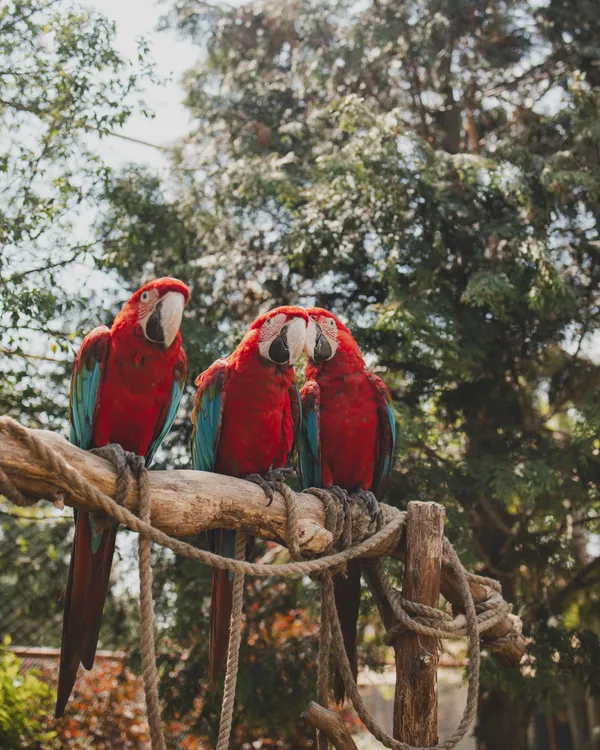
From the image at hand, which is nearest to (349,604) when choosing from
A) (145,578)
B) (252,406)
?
(252,406)

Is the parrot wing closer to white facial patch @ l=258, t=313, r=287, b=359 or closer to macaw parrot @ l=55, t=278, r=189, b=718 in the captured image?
macaw parrot @ l=55, t=278, r=189, b=718

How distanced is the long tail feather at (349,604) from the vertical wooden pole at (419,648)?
9.0 inches

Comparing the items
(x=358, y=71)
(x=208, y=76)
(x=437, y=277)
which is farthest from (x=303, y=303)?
(x=208, y=76)

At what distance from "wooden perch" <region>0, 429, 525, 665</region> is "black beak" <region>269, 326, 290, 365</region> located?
1.66 feet

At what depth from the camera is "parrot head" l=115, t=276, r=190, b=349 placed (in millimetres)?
2242

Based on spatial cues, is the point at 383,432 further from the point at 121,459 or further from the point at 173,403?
the point at 121,459

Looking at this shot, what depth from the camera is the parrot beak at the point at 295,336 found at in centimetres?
242

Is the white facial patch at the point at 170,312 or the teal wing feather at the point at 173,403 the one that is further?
the teal wing feather at the point at 173,403

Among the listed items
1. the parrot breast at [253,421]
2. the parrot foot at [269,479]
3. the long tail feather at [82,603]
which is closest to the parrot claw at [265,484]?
the parrot foot at [269,479]

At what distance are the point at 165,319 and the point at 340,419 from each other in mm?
877

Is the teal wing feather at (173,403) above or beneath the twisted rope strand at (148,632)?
above

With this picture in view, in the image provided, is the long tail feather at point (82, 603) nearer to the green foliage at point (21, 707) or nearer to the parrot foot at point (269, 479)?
the parrot foot at point (269, 479)

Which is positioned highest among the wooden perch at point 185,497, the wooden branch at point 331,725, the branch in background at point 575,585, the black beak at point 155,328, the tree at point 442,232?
the tree at point 442,232

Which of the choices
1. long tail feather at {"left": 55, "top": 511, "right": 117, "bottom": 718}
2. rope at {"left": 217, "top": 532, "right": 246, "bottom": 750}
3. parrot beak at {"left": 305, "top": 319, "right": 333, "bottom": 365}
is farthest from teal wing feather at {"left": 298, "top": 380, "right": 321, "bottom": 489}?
long tail feather at {"left": 55, "top": 511, "right": 117, "bottom": 718}
